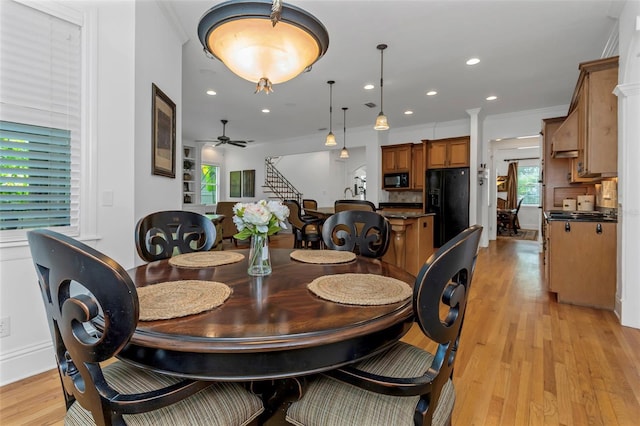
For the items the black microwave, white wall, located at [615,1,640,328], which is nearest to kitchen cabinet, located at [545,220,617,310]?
white wall, located at [615,1,640,328]

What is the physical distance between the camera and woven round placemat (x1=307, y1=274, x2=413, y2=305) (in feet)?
3.16

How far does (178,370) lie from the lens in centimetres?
75

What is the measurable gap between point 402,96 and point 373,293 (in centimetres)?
488

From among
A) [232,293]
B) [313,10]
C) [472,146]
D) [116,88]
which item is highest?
[313,10]

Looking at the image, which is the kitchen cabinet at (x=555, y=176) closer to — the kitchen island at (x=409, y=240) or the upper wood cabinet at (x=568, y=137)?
the upper wood cabinet at (x=568, y=137)

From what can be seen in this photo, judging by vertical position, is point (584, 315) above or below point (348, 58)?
below

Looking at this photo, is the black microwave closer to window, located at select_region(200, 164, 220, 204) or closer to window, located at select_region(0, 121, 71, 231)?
window, located at select_region(200, 164, 220, 204)

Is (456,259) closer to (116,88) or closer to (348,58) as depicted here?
(116,88)

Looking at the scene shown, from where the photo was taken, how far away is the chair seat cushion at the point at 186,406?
82 cm

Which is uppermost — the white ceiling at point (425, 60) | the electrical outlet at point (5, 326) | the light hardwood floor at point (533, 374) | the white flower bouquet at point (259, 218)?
the white ceiling at point (425, 60)

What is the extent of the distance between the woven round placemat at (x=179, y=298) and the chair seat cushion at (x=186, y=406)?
0.24m

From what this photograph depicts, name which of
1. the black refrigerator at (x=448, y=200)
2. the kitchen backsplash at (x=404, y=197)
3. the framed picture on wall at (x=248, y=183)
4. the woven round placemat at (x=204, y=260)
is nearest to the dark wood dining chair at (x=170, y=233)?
the woven round placemat at (x=204, y=260)

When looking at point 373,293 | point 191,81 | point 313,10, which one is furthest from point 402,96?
point 373,293

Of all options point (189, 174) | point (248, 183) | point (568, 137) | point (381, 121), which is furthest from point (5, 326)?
point (248, 183)
